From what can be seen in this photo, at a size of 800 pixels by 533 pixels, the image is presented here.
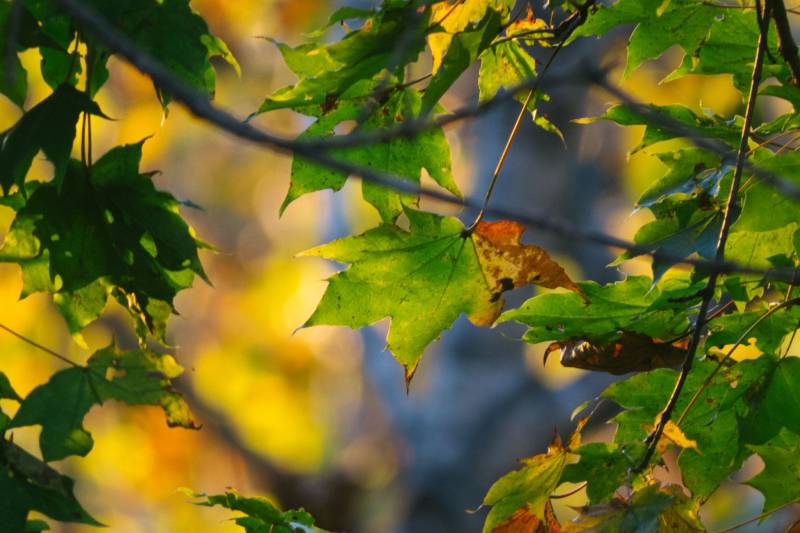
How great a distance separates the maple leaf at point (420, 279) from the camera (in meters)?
0.85

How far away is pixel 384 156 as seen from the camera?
0.92 m

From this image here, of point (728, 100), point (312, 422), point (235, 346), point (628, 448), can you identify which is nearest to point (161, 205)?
point (628, 448)

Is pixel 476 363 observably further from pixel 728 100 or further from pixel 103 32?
pixel 103 32

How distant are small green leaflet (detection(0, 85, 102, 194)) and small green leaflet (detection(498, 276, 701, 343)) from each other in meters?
0.40

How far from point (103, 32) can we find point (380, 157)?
0.53 meters

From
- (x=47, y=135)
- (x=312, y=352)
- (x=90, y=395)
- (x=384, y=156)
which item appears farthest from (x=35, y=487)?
(x=312, y=352)

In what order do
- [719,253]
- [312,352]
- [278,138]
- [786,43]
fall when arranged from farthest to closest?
[312,352], [786,43], [719,253], [278,138]

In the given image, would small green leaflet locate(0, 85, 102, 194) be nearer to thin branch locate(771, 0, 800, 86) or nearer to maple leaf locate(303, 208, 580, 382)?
maple leaf locate(303, 208, 580, 382)

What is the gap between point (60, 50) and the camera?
832 millimetres

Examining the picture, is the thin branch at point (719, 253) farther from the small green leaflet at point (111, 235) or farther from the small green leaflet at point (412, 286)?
the small green leaflet at point (111, 235)

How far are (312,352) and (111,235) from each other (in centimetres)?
727

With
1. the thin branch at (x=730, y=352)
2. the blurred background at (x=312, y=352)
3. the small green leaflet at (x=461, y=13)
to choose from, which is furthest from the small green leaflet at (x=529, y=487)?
the blurred background at (x=312, y=352)

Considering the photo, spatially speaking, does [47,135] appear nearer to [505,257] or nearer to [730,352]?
[505,257]

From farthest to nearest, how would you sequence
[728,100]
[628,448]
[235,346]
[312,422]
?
[235,346] → [312,422] → [728,100] → [628,448]
